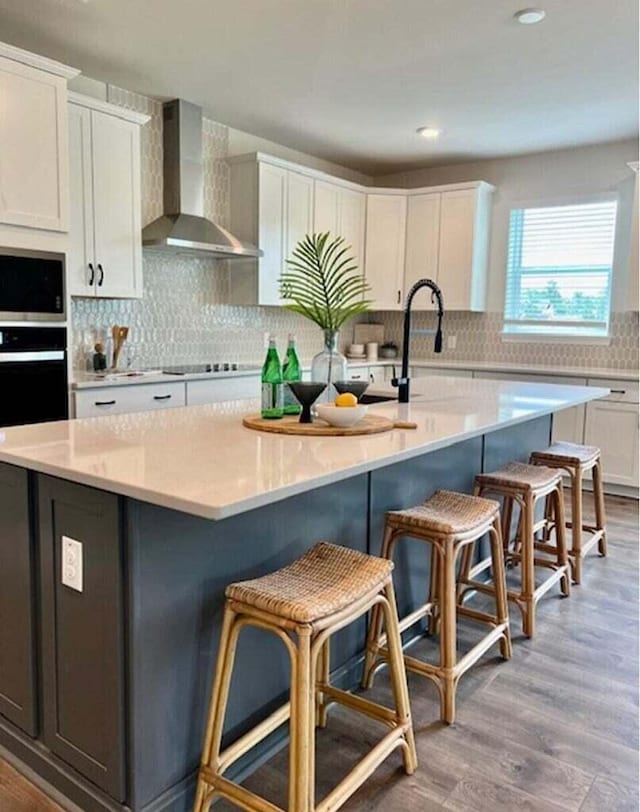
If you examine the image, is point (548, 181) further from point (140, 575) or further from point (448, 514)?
point (140, 575)

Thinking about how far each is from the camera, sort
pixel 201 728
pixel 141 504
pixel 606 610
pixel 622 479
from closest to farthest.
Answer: pixel 141 504 < pixel 201 728 < pixel 606 610 < pixel 622 479

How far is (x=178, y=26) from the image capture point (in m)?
3.27

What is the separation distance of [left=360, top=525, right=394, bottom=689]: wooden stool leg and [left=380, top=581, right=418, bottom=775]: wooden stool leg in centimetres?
40

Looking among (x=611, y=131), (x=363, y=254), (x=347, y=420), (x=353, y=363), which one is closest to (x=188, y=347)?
(x=353, y=363)

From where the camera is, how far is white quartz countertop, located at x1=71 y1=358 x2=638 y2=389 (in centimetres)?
378

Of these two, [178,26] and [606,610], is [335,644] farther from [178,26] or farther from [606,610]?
[178,26]

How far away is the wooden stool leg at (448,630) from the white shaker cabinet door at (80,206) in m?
2.76

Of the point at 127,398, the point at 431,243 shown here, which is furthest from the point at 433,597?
the point at 431,243

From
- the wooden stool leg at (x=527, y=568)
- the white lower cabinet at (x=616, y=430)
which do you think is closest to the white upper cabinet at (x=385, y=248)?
the white lower cabinet at (x=616, y=430)

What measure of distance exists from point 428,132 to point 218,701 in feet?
15.2

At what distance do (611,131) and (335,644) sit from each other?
15.0 ft

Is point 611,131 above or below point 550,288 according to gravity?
above

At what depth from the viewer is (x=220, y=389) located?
441 centimetres

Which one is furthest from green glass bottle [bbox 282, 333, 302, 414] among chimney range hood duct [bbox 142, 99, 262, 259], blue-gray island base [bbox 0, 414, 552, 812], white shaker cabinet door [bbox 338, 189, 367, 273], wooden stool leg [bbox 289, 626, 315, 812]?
white shaker cabinet door [bbox 338, 189, 367, 273]
